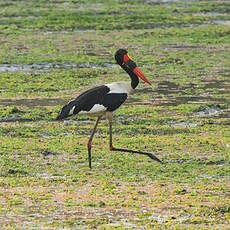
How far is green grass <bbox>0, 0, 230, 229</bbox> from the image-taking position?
8531mm

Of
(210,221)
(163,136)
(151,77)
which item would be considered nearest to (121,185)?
(210,221)

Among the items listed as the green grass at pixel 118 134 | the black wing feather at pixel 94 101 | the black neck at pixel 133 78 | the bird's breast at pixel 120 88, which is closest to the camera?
the green grass at pixel 118 134

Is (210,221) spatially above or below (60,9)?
above

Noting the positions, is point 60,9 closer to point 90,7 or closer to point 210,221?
point 90,7

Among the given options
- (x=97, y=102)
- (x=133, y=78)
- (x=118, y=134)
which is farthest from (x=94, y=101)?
(x=118, y=134)

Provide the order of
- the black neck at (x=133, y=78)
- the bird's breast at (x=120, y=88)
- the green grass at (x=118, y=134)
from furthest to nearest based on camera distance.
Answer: the black neck at (x=133, y=78), the bird's breast at (x=120, y=88), the green grass at (x=118, y=134)

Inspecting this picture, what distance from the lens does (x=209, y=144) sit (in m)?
11.2

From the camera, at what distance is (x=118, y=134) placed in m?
11.8

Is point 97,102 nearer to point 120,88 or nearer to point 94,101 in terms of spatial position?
point 94,101

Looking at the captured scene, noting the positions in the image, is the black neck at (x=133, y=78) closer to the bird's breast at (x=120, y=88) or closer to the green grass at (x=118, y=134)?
the bird's breast at (x=120, y=88)

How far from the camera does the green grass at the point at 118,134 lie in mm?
8531

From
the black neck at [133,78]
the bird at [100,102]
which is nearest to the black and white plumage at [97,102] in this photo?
the bird at [100,102]

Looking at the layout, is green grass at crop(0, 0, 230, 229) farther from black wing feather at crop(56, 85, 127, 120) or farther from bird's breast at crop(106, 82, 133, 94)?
bird's breast at crop(106, 82, 133, 94)

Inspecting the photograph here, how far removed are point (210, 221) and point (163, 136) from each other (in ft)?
11.6
